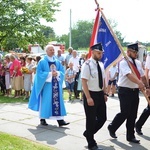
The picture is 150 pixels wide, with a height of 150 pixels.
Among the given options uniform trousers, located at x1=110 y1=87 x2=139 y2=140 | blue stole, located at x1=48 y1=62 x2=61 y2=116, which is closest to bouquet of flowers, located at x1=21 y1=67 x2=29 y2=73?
blue stole, located at x1=48 y1=62 x2=61 y2=116

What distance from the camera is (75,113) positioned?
9438mm

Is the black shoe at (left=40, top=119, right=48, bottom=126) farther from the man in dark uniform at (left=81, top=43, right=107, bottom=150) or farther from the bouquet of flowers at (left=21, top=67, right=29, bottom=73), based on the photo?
the bouquet of flowers at (left=21, top=67, right=29, bottom=73)

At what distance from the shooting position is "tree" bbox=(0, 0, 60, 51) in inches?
595

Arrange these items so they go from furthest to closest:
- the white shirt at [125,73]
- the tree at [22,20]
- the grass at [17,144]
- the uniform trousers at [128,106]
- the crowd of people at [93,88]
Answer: the tree at [22,20] < the uniform trousers at [128,106] < the white shirt at [125,73] < the crowd of people at [93,88] < the grass at [17,144]

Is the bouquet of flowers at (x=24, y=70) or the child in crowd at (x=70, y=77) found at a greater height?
the bouquet of flowers at (x=24, y=70)

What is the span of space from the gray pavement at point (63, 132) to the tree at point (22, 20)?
6.20 meters

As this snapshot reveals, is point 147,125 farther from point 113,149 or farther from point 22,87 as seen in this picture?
point 22,87

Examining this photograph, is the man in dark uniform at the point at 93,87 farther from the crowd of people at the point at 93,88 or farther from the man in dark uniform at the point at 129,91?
the man in dark uniform at the point at 129,91

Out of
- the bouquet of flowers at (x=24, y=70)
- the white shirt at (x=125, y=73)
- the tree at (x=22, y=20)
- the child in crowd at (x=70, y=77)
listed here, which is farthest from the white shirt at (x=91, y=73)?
the tree at (x=22, y=20)

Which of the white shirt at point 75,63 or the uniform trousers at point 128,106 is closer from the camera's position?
the uniform trousers at point 128,106

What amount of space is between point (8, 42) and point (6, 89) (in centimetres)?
277

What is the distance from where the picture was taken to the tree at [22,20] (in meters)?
15.1

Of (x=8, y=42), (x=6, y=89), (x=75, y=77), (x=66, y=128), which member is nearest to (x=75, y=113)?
(x=66, y=128)

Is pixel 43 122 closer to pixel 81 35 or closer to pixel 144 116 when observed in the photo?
pixel 144 116
